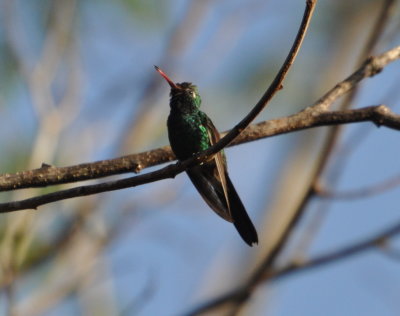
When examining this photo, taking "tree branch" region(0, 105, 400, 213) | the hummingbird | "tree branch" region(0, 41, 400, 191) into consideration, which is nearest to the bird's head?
the hummingbird

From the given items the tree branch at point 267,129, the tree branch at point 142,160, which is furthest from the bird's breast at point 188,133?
the tree branch at point 267,129

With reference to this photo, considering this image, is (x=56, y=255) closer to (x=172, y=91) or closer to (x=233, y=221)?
(x=172, y=91)

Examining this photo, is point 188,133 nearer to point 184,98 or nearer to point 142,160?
point 184,98

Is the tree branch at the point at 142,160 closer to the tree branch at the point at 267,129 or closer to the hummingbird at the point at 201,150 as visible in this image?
the tree branch at the point at 267,129

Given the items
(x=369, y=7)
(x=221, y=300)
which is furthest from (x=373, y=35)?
(x=369, y=7)

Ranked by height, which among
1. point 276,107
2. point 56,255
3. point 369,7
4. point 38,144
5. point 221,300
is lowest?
point 221,300

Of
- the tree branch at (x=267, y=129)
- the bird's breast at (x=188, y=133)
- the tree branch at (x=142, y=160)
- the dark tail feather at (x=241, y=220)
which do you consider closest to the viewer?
the tree branch at (x=267, y=129)

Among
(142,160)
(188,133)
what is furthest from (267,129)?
(188,133)

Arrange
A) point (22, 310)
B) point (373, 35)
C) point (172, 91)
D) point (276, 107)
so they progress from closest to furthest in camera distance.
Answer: point (373, 35) → point (172, 91) → point (22, 310) → point (276, 107)

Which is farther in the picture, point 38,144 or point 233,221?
point 38,144
